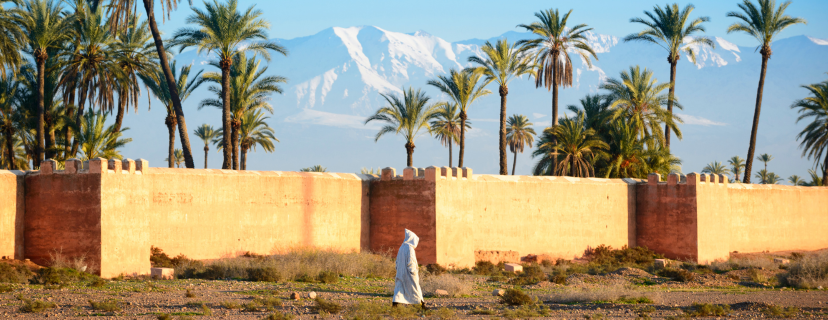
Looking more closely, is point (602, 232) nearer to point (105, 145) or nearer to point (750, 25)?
point (750, 25)

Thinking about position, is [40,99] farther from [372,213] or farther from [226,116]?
[372,213]

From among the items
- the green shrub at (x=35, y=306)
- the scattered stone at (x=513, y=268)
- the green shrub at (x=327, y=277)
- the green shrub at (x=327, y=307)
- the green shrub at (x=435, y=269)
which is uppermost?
the green shrub at (x=35, y=306)

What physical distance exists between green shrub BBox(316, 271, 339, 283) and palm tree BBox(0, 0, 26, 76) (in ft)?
43.2

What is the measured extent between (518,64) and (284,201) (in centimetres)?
1670

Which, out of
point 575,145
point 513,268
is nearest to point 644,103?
point 575,145

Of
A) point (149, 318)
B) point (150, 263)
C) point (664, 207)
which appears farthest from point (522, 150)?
point (149, 318)

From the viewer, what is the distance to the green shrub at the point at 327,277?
56.9ft

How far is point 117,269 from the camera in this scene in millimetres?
17828

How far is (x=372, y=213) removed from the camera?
2328 cm

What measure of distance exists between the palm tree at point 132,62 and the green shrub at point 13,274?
14454 millimetres

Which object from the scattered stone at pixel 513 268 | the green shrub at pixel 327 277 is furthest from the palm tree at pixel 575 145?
the green shrub at pixel 327 277

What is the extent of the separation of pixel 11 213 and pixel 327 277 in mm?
7841

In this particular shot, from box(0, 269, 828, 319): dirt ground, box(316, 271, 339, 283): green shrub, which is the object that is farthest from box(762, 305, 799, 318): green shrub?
box(316, 271, 339, 283): green shrub

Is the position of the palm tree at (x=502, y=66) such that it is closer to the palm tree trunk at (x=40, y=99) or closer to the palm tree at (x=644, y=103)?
the palm tree at (x=644, y=103)
